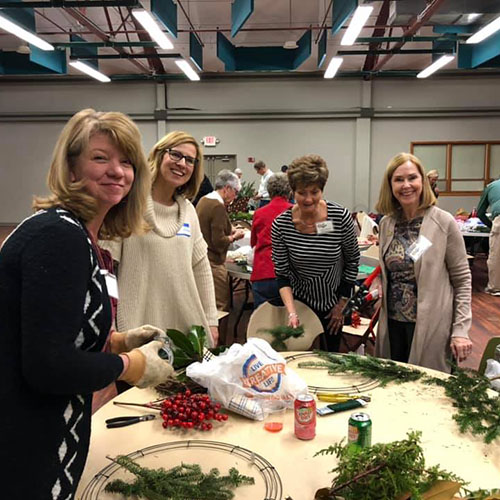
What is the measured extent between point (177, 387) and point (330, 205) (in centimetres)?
120

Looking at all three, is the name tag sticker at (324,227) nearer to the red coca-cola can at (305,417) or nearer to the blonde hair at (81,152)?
the red coca-cola can at (305,417)

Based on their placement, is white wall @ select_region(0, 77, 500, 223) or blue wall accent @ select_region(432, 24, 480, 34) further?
white wall @ select_region(0, 77, 500, 223)

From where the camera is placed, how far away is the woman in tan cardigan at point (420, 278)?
2.15 m

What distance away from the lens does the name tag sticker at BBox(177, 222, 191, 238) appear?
2102 millimetres

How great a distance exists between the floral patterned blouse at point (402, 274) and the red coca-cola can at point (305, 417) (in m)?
1.02

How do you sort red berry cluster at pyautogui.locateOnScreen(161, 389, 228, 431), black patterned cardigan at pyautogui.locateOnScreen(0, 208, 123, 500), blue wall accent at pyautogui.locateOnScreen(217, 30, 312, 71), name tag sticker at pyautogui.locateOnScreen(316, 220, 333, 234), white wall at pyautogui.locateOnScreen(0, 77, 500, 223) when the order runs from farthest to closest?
1. white wall at pyautogui.locateOnScreen(0, 77, 500, 223)
2. blue wall accent at pyautogui.locateOnScreen(217, 30, 312, 71)
3. name tag sticker at pyautogui.locateOnScreen(316, 220, 333, 234)
4. red berry cluster at pyautogui.locateOnScreen(161, 389, 228, 431)
5. black patterned cardigan at pyautogui.locateOnScreen(0, 208, 123, 500)

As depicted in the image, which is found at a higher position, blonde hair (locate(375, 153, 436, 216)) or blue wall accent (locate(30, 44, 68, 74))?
blue wall accent (locate(30, 44, 68, 74))

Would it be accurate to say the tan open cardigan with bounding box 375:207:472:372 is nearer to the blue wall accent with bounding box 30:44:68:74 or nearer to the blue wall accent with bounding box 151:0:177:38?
the blue wall accent with bounding box 151:0:177:38

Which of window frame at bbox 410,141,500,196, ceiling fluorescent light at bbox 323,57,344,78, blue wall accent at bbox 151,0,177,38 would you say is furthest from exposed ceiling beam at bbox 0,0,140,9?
window frame at bbox 410,141,500,196

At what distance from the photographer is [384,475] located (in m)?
0.98

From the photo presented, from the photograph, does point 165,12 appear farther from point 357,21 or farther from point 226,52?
point 226,52

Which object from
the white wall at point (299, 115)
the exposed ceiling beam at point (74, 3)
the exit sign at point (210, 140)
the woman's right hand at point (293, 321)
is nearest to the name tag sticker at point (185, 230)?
the woman's right hand at point (293, 321)

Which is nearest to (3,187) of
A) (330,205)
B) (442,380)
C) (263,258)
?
(263,258)

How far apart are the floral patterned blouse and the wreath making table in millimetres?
611
